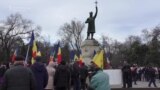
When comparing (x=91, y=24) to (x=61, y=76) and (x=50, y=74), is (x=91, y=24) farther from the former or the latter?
(x=50, y=74)

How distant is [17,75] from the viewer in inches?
371

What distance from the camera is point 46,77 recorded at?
48.3 ft

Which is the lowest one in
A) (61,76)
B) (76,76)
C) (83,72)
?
(76,76)

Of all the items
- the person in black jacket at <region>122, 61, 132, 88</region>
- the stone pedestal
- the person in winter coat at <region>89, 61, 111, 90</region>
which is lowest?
the person in black jacket at <region>122, 61, 132, 88</region>

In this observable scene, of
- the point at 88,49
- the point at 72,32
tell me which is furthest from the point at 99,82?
the point at 72,32

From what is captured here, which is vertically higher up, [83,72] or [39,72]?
[39,72]

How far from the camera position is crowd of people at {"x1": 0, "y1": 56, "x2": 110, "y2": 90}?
944 centimetres

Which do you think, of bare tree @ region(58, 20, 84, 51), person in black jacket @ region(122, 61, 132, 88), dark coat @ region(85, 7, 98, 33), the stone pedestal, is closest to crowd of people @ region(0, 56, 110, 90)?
person in black jacket @ region(122, 61, 132, 88)

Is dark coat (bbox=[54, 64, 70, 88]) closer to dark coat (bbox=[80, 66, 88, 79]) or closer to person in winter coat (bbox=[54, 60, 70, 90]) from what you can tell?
person in winter coat (bbox=[54, 60, 70, 90])

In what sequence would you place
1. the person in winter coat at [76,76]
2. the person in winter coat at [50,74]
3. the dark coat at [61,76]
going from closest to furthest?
1. the person in winter coat at [50,74]
2. the dark coat at [61,76]
3. the person in winter coat at [76,76]

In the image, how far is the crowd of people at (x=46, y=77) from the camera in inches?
372

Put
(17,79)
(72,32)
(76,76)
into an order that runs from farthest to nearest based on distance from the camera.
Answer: (72,32) < (76,76) < (17,79)

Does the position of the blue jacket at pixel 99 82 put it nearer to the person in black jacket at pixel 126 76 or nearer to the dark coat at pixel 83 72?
the dark coat at pixel 83 72

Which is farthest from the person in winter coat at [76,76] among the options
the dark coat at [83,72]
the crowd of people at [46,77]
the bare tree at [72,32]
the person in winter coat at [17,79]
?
the bare tree at [72,32]
